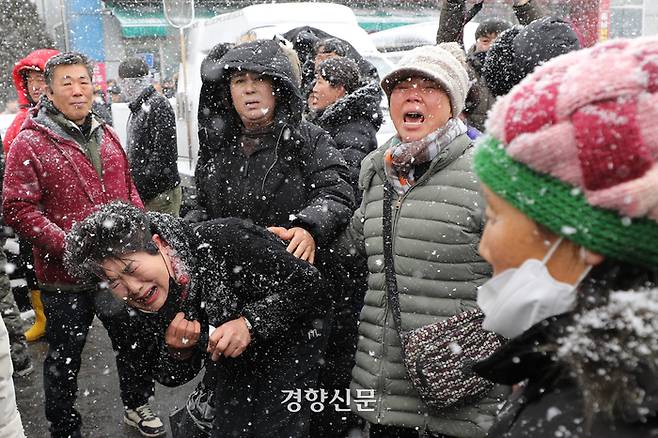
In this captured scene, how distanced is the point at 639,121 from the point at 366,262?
1896 millimetres

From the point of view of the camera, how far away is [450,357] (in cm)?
231

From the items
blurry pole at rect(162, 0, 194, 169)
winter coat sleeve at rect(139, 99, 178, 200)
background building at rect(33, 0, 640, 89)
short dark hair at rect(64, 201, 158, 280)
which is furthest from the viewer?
background building at rect(33, 0, 640, 89)

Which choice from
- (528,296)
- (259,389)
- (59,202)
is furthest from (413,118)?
(59,202)

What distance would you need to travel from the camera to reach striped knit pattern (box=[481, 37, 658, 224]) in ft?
3.23

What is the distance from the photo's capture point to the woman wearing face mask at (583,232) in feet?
3.26

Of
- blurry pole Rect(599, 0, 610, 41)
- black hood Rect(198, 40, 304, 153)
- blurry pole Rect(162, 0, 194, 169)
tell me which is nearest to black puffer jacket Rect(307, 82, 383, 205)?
black hood Rect(198, 40, 304, 153)

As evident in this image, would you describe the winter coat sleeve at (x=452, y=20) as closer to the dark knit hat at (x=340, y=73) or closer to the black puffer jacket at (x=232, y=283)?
the dark knit hat at (x=340, y=73)

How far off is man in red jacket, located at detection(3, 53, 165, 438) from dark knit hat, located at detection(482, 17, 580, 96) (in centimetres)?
215

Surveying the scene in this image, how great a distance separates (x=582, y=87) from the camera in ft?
3.32

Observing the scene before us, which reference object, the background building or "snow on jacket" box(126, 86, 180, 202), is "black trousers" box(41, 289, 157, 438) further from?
the background building

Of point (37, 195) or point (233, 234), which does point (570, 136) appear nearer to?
point (233, 234)

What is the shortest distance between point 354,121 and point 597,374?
3.37 metres

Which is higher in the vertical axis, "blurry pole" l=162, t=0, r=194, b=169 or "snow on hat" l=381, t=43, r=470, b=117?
"snow on hat" l=381, t=43, r=470, b=117

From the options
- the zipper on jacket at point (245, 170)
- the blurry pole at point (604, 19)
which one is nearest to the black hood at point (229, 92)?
the zipper on jacket at point (245, 170)
